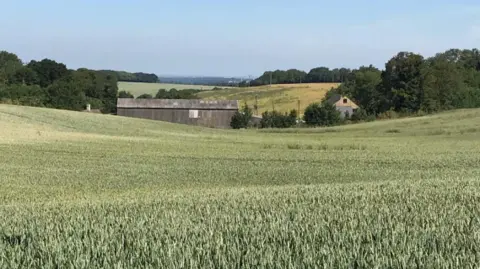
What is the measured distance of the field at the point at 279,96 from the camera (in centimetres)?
15338

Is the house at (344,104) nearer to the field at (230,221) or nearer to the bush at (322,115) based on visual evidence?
the bush at (322,115)

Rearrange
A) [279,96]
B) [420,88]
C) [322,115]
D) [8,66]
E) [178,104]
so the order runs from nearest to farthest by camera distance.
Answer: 1. [420,88]
2. [322,115]
3. [178,104]
4. [8,66]
5. [279,96]

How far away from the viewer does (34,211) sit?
10219 millimetres

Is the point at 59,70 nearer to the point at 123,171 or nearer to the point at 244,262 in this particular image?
the point at 123,171

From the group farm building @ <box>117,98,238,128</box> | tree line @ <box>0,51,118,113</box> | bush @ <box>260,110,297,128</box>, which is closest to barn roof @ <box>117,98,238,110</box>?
farm building @ <box>117,98,238,128</box>

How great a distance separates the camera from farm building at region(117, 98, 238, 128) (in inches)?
4043

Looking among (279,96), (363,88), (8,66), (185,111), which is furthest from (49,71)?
(363,88)

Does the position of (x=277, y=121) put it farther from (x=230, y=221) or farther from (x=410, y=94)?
(x=230, y=221)

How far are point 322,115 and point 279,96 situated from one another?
213ft

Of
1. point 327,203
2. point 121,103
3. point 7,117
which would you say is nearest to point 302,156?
point 327,203

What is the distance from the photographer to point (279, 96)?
167m

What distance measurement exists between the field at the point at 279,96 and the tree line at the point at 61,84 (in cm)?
3698

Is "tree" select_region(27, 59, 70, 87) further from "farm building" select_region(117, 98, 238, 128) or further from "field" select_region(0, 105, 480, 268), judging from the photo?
"field" select_region(0, 105, 480, 268)

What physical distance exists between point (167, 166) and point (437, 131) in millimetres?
34039
